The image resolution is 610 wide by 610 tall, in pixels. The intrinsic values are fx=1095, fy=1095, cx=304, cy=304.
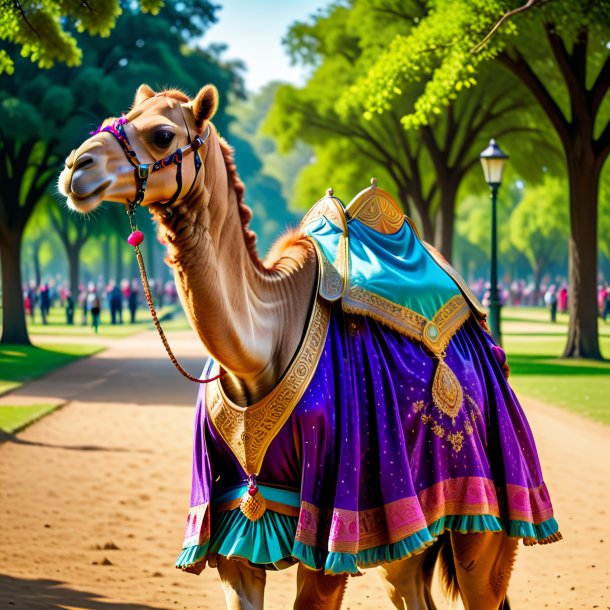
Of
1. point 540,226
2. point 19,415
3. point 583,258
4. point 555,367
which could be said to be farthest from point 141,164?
point 540,226

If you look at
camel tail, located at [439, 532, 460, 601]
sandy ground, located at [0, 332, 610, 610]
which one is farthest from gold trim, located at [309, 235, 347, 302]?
sandy ground, located at [0, 332, 610, 610]

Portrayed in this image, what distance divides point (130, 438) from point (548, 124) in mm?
23256

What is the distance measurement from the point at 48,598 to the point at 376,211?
3185mm

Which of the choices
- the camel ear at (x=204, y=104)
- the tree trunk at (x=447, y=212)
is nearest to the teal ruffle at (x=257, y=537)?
the camel ear at (x=204, y=104)

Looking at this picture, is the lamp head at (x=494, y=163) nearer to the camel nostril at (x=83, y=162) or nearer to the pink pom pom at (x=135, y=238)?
the pink pom pom at (x=135, y=238)

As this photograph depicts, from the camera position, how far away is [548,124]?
34.1 m

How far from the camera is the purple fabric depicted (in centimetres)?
480

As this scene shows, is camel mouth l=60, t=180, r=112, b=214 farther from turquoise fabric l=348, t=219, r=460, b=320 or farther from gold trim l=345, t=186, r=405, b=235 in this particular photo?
gold trim l=345, t=186, r=405, b=235

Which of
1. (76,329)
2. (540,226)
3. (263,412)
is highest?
(540,226)

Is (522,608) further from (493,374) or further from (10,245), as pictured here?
(10,245)

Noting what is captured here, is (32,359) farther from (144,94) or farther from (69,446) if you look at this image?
(144,94)

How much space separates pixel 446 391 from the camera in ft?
17.5

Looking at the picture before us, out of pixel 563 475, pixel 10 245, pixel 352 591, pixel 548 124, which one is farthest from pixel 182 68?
pixel 352 591

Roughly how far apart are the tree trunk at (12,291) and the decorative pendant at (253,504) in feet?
88.7
